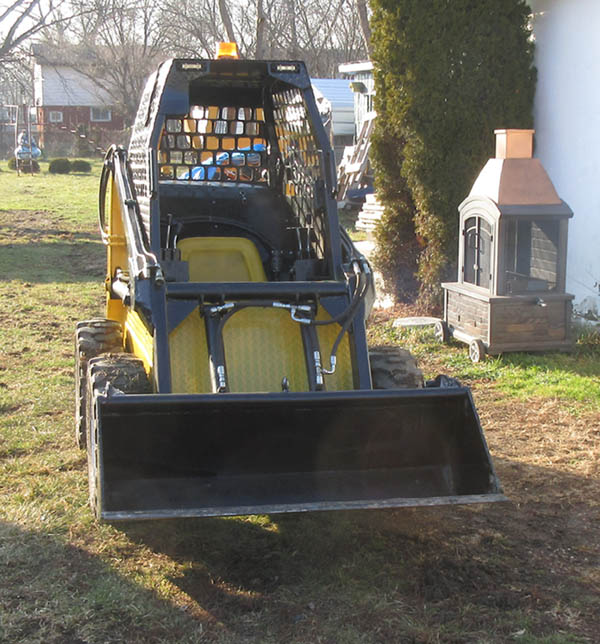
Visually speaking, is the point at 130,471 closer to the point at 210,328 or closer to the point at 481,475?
the point at 210,328

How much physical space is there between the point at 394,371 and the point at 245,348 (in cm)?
82

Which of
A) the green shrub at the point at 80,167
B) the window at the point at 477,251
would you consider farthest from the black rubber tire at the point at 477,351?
the green shrub at the point at 80,167

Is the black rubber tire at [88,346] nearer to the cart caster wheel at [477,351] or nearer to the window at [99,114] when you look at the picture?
the cart caster wheel at [477,351]

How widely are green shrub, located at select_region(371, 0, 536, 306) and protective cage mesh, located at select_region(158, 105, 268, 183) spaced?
10.9 feet

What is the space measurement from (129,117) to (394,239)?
4137 cm

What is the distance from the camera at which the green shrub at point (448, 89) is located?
29.2 feet

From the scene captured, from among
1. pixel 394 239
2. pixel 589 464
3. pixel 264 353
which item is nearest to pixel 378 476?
pixel 264 353

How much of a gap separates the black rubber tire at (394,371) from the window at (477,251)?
2956 mm

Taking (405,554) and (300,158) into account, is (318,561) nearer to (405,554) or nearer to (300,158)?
(405,554)

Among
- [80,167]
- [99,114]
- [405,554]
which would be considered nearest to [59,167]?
[80,167]

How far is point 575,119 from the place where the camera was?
28.6 feet

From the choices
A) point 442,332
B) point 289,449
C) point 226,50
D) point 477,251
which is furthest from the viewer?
point 442,332

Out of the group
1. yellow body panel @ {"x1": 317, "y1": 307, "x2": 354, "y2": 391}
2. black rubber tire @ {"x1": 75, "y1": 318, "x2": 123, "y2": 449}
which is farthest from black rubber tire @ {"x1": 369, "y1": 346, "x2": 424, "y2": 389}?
black rubber tire @ {"x1": 75, "y1": 318, "x2": 123, "y2": 449}

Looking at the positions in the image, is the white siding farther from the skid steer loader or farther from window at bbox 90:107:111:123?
window at bbox 90:107:111:123
